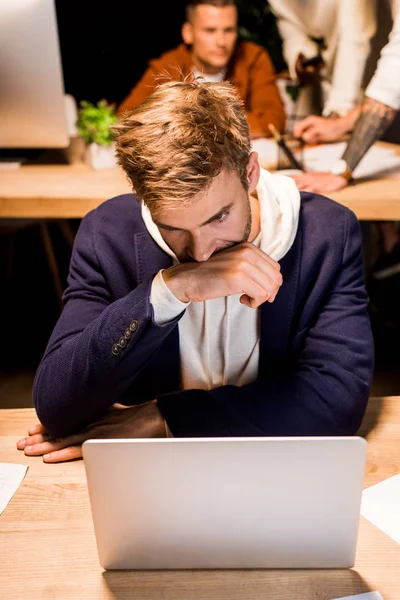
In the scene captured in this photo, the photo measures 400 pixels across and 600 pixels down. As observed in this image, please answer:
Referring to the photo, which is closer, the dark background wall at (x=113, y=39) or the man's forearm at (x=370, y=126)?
the man's forearm at (x=370, y=126)

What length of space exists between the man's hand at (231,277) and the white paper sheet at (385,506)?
1.22 feet

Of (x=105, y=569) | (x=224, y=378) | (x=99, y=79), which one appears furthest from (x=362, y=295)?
(x=99, y=79)

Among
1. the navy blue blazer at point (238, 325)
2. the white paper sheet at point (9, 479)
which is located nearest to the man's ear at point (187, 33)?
the navy blue blazer at point (238, 325)

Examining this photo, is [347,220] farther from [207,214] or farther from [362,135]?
[362,135]

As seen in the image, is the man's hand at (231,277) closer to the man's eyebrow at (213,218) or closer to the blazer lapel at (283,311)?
the man's eyebrow at (213,218)

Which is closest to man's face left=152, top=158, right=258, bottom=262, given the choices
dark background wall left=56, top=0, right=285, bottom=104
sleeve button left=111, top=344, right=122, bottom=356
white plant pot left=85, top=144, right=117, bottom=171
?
sleeve button left=111, top=344, right=122, bottom=356

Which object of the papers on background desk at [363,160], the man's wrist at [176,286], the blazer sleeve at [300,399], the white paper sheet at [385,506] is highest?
the man's wrist at [176,286]

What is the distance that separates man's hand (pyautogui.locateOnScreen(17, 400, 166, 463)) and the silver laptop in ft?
0.92

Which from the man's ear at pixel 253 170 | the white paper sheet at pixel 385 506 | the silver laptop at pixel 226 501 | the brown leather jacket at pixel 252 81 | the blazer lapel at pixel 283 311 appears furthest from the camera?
the brown leather jacket at pixel 252 81

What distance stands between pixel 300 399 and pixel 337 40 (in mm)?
1868

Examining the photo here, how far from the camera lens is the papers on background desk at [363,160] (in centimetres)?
226

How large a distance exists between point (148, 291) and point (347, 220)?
0.50 meters

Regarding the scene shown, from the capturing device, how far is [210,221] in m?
1.08

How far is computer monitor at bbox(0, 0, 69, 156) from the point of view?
196 cm
